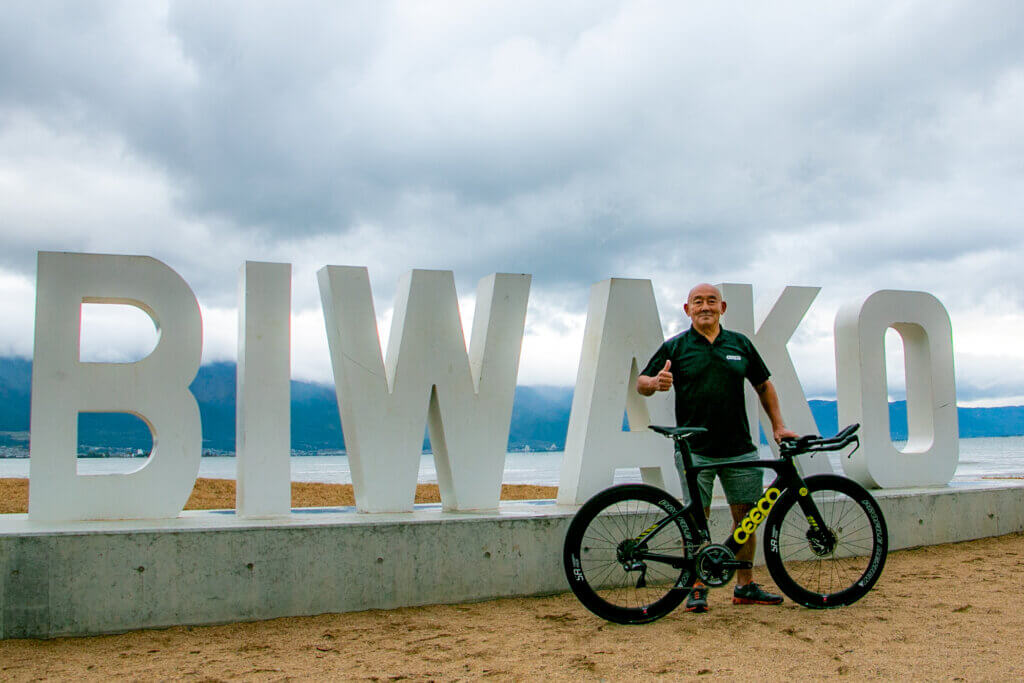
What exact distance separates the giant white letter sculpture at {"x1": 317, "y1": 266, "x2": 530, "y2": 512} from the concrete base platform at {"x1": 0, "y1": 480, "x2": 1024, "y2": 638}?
35cm

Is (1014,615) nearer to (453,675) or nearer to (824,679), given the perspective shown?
(824,679)

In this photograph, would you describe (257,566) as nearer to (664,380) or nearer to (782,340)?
(664,380)

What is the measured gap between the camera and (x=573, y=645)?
4402 millimetres

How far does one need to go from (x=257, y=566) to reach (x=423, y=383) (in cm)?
184

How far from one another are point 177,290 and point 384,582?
2590 mm

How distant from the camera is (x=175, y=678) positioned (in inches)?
156

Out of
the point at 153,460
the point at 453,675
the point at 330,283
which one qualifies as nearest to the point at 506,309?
the point at 330,283

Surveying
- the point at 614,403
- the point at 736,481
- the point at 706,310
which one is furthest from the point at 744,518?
the point at 614,403

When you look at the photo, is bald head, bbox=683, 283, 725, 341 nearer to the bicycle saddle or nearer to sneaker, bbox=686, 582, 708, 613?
the bicycle saddle

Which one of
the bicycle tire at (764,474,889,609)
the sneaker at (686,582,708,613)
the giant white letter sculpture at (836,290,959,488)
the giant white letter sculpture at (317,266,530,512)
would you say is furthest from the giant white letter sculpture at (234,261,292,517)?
the giant white letter sculpture at (836,290,959,488)

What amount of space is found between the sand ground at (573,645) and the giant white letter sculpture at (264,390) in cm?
110

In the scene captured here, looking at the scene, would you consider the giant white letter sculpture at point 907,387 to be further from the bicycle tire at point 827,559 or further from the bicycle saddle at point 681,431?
the bicycle saddle at point 681,431

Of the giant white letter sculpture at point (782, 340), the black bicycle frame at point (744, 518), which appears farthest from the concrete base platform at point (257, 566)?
the giant white letter sculpture at point (782, 340)

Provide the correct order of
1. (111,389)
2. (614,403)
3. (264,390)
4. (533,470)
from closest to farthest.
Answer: (111,389), (264,390), (614,403), (533,470)
